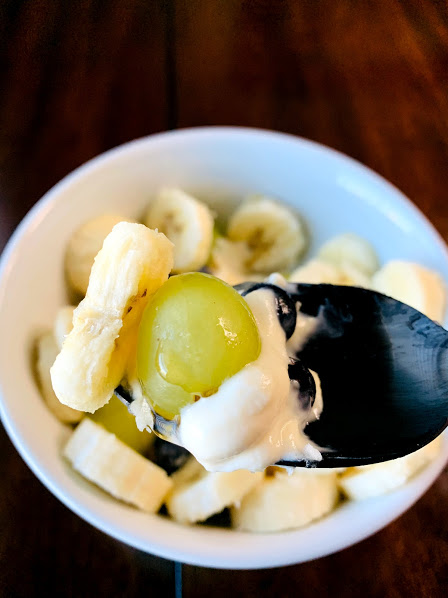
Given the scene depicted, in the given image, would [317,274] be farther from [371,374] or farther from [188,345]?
[188,345]

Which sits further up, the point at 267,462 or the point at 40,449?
the point at 267,462

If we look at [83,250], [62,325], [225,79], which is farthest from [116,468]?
[225,79]

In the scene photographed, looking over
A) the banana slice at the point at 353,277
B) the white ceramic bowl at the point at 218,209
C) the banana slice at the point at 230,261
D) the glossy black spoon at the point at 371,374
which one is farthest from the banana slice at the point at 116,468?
the banana slice at the point at 353,277

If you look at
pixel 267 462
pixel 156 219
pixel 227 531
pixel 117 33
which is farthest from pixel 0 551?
pixel 117 33

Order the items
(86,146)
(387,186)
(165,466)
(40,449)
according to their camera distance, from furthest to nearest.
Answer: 1. (86,146)
2. (387,186)
3. (165,466)
4. (40,449)

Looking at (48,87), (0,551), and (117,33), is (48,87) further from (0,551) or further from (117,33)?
(0,551)
